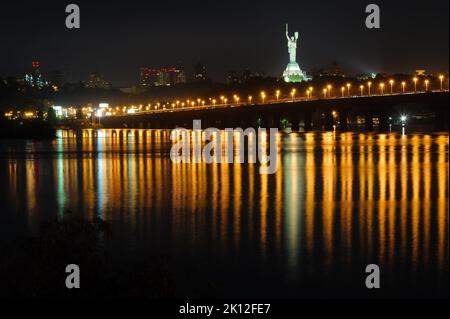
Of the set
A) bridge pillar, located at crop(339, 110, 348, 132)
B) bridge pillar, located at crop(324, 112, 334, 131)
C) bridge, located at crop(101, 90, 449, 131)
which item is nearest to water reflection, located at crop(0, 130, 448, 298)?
bridge, located at crop(101, 90, 449, 131)

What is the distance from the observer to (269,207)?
85.9 ft

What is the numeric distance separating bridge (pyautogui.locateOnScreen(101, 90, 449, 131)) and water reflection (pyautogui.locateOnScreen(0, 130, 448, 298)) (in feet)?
182

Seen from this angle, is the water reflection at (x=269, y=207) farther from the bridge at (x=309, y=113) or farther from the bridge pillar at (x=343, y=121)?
the bridge pillar at (x=343, y=121)

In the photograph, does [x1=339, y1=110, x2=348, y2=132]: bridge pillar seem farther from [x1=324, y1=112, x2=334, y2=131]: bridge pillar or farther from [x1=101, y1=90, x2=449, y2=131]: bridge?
[x1=324, y1=112, x2=334, y2=131]: bridge pillar

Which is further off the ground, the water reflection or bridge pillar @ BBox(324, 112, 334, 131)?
bridge pillar @ BBox(324, 112, 334, 131)

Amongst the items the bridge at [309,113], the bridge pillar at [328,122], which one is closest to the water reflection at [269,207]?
the bridge at [309,113]

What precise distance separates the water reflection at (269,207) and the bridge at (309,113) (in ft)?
182

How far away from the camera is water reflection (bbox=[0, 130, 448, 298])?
18047mm

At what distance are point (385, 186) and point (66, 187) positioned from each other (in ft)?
44.6

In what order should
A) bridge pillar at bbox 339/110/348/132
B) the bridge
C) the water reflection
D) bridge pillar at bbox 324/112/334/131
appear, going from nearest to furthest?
the water reflection < the bridge < bridge pillar at bbox 339/110/348/132 < bridge pillar at bbox 324/112/334/131

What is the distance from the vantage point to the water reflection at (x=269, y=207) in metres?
18.0

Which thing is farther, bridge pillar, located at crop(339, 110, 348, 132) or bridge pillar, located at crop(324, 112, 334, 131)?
bridge pillar, located at crop(324, 112, 334, 131)
